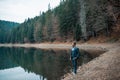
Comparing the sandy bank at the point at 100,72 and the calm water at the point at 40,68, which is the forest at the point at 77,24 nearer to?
the calm water at the point at 40,68

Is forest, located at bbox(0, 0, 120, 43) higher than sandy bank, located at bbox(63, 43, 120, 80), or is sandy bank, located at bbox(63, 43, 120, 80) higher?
forest, located at bbox(0, 0, 120, 43)

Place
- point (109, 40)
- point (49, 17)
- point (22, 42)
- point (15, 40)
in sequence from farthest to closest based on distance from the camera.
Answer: point (15, 40)
point (22, 42)
point (49, 17)
point (109, 40)

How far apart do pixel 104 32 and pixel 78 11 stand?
1608 centimetres

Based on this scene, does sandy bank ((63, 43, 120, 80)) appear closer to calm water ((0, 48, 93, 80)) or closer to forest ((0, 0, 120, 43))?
calm water ((0, 48, 93, 80))

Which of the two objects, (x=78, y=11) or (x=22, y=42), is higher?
(x=78, y=11)

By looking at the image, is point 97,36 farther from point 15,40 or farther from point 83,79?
point 15,40

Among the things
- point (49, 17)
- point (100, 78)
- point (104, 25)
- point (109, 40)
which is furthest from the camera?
point (49, 17)

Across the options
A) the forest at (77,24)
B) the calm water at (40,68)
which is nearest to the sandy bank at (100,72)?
the calm water at (40,68)

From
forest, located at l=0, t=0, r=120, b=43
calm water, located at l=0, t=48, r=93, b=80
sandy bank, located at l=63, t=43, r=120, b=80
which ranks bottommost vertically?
calm water, located at l=0, t=48, r=93, b=80

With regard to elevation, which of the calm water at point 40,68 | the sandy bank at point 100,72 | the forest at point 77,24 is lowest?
the calm water at point 40,68

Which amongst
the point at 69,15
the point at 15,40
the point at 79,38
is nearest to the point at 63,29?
the point at 69,15

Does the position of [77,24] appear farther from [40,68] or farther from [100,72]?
[100,72]

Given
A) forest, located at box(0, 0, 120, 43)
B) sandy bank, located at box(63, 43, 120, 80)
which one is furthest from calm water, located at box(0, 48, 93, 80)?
forest, located at box(0, 0, 120, 43)

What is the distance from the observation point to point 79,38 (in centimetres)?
6444
